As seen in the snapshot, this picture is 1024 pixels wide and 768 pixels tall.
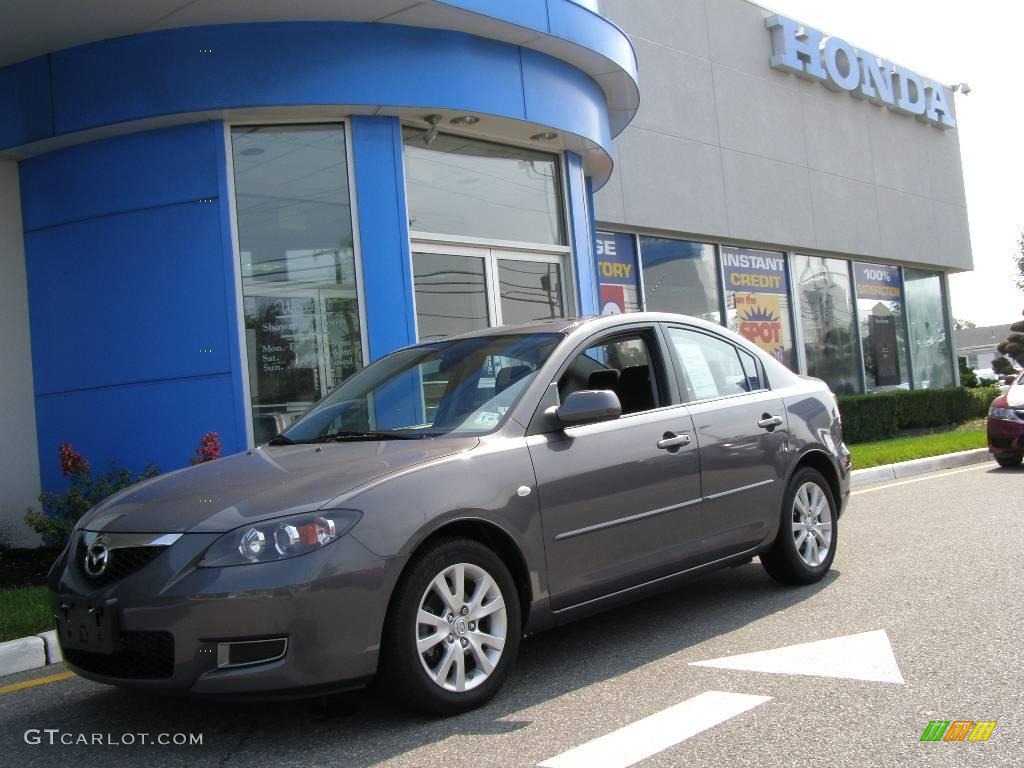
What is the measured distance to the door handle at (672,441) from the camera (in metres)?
5.05

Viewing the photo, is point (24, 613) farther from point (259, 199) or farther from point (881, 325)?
point (881, 325)

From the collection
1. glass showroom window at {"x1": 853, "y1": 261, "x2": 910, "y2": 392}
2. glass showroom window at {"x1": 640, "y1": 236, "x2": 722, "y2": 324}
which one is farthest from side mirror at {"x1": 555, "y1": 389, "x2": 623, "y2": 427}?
glass showroom window at {"x1": 853, "y1": 261, "x2": 910, "y2": 392}

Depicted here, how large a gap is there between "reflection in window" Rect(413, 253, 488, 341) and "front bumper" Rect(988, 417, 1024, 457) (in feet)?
21.1

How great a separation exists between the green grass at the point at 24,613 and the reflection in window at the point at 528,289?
18.4 feet

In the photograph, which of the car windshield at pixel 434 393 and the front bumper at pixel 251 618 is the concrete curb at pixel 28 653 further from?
the front bumper at pixel 251 618

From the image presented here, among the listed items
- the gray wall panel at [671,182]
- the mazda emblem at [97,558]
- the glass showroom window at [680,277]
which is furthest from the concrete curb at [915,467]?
the mazda emblem at [97,558]

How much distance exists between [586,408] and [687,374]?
119 cm

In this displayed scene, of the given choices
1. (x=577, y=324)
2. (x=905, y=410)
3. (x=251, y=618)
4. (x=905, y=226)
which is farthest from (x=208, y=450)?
(x=905, y=226)

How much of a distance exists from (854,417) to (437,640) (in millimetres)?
16379

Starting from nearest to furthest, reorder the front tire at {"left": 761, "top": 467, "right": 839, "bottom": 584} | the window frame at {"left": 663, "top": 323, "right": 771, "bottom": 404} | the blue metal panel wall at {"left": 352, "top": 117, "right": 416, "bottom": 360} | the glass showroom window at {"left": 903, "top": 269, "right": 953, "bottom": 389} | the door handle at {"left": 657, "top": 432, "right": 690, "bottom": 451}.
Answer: the door handle at {"left": 657, "top": 432, "right": 690, "bottom": 451} → the window frame at {"left": 663, "top": 323, "right": 771, "bottom": 404} → the front tire at {"left": 761, "top": 467, "right": 839, "bottom": 584} → the blue metal panel wall at {"left": 352, "top": 117, "right": 416, "bottom": 360} → the glass showroom window at {"left": 903, "top": 269, "right": 953, "bottom": 389}

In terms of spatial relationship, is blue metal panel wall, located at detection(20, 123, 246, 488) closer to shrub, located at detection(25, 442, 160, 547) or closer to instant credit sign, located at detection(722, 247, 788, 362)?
shrub, located at detection(25, 442, 160, 547)

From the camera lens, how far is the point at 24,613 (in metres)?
5.99

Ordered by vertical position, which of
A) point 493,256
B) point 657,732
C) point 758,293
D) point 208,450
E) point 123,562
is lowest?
point 657,732

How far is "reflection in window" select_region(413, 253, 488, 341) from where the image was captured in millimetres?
10188
